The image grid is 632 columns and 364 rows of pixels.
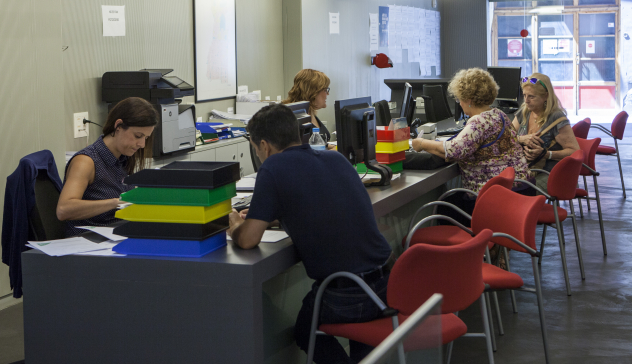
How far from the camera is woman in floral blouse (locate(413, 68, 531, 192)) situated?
367 centimetres

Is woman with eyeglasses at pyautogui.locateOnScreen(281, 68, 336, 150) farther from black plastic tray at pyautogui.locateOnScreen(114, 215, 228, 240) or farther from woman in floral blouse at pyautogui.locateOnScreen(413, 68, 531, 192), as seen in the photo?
black plastic tray at pyautogui.locateOnScreen(114, 215, 228, 240)

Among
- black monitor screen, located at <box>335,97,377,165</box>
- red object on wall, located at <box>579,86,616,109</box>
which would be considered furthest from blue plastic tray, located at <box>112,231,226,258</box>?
red object on wall, located at <box>579,86,616,109</box>

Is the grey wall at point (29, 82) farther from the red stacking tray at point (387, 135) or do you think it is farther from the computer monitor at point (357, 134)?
the red stacking tray at point (387, 135)

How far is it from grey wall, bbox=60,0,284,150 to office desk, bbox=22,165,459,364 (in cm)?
220

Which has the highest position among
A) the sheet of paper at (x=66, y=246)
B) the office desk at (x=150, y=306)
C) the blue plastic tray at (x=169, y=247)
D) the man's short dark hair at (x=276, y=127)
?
the man's short dark hair at (x=276, y=127)

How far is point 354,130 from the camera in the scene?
10.5ft

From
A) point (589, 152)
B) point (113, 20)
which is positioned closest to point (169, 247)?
point (113, 20)

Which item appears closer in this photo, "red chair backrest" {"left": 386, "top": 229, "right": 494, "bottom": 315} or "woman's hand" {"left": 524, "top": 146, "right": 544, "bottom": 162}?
"red chair backrest" {"left": 386, "top": 229, "right": 494, "bottom": 315}

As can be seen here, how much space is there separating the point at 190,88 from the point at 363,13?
4514mm

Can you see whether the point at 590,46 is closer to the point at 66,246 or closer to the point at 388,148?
the point at 388,148

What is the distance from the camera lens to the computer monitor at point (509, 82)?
6199mm

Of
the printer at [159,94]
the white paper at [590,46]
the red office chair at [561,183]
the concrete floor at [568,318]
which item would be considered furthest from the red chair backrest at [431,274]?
the white paper at [590,46]

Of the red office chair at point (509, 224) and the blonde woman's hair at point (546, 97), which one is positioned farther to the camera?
the blonde woman's hair at point (546, 97)

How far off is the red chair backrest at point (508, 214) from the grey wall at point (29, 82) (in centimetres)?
237
